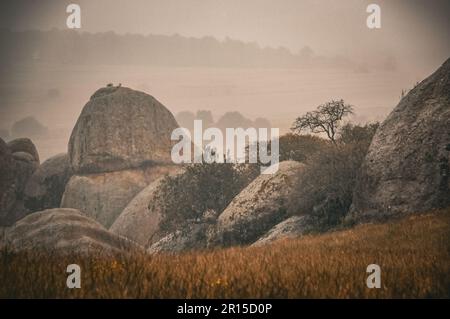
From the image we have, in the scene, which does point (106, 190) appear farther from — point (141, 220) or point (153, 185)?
point (141, 220)

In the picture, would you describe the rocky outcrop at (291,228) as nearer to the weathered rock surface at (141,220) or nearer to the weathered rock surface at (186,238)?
the weathered rock surface at (186,238)

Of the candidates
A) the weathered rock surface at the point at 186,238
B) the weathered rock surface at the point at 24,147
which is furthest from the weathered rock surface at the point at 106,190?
the weathered rock surface at the point at 186,238

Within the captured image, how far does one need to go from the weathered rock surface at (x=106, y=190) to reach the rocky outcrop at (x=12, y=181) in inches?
280

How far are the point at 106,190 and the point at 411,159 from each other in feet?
124

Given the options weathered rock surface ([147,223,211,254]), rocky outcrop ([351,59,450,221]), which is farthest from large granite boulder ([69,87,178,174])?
rocky outcrop ([351,59,450,221])

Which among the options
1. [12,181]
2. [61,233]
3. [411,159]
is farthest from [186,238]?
[12,181]

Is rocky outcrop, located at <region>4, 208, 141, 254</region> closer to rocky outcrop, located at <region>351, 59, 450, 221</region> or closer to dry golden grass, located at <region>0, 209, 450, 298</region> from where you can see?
dry golden grass, located at <region>0, 209, 450, 298</region>

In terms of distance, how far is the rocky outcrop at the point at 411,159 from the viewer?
17203 mm

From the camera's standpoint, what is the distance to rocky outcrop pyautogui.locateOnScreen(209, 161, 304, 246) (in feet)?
77.7

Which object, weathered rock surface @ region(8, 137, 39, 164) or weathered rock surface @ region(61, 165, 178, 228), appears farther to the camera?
weathered rock surface @ region(8, 137, 39, 164)

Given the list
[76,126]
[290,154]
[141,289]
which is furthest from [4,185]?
[141,289]

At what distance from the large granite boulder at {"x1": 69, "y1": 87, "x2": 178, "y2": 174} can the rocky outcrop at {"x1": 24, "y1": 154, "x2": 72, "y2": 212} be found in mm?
3963
